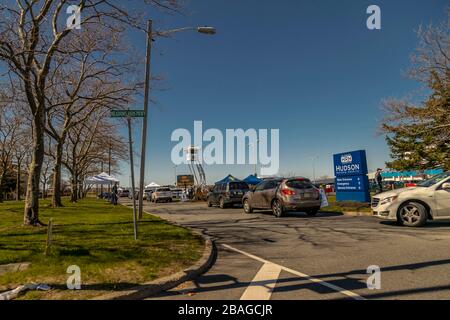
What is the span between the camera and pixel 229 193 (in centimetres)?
2172

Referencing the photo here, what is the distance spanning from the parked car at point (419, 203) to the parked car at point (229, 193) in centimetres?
1182

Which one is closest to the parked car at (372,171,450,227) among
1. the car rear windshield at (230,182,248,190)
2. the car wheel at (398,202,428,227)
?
the car wheel at (398,202,428,227)

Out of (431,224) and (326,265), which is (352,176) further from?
(326,265)

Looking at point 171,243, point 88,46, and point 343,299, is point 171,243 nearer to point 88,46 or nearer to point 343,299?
point 343,299

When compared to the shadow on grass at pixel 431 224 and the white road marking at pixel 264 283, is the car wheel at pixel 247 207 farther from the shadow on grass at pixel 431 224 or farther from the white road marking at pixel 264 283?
the white road marking at pixel 264 283

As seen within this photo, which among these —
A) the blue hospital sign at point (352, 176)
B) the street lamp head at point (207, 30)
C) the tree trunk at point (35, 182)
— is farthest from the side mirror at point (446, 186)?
the tree trunk at point (35, 182)

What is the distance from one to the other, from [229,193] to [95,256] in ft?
51.7

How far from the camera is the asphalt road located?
438 centimetres

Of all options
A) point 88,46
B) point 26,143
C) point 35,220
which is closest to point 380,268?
point 35,220

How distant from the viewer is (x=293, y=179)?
13938mm

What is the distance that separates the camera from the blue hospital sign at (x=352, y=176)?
16844 millimetres

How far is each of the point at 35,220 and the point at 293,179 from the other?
9.64 meters

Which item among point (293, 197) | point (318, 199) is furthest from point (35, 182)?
point (318, 199)
